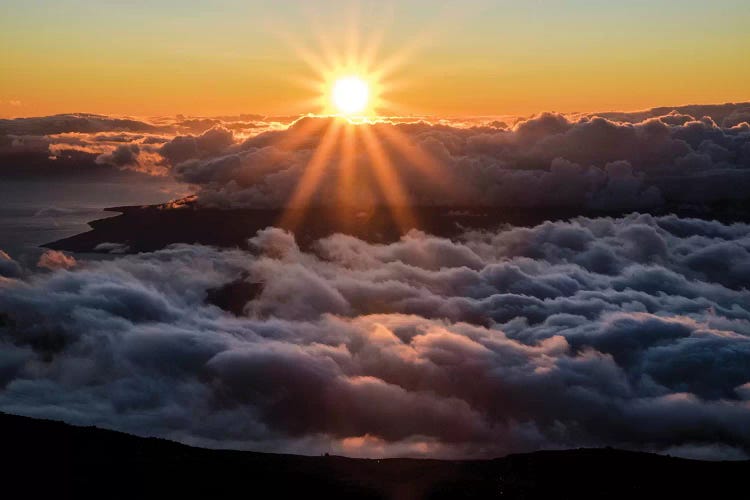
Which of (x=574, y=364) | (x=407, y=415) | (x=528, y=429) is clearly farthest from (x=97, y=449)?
(x=574, y=364)

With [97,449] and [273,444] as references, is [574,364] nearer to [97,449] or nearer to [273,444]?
[273,444]

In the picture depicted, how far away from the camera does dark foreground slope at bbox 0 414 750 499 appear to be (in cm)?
7806

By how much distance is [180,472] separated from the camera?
273ft

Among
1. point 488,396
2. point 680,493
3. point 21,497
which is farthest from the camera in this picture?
point 488,396

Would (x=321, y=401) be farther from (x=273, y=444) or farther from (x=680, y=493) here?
(x=680, y=493)

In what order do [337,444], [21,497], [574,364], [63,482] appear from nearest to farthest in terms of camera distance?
[21,497], [63,482], [337,444], [574,364]

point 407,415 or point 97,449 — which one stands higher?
point 407,415

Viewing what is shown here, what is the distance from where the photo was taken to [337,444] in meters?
142

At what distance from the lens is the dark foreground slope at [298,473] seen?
78.1 metres

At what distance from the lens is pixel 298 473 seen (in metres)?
85.3

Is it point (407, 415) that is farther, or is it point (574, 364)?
point (574, 364)

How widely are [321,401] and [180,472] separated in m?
77.3

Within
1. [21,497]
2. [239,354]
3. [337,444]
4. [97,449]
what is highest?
[239,354]

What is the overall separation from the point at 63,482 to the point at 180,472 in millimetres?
11946
